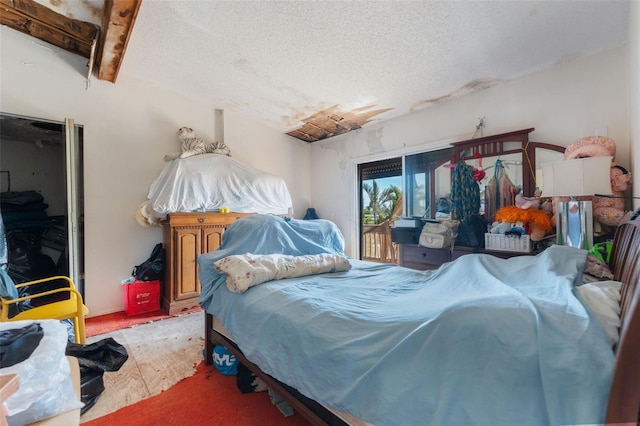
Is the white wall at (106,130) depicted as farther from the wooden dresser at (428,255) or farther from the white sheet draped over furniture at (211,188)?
the wooden dresser at (428,255)

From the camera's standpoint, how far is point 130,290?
2.88 meters

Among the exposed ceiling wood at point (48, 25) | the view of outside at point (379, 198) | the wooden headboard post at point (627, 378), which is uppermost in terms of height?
the exposed ceiling wood at point (48, 25)

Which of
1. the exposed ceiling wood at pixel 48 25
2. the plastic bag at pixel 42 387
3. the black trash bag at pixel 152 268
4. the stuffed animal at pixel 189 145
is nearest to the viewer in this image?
the plastic bag at pixel 42 387

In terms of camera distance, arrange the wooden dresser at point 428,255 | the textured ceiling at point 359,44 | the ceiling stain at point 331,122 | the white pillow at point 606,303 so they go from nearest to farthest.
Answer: the white pillow at point 606,303 < the textured ceiling at point 359,44 < the wooden dresser at point 428,255 < the ceiling stain at point 331,122

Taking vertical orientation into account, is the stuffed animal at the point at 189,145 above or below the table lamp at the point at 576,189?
above

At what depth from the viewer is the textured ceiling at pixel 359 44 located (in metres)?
1.85

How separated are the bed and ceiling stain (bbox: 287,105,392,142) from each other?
8.33 ft

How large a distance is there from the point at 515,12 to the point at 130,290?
4089 millimetres

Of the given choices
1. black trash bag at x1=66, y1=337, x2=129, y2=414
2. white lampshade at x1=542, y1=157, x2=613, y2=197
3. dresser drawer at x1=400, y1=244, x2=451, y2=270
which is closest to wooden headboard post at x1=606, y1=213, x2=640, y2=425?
white lampshade at x1=542, y1=157, x2=613, y2=197

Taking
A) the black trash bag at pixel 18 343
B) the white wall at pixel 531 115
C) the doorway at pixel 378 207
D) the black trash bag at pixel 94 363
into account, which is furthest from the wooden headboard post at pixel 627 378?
the doorway at pixel 378 207

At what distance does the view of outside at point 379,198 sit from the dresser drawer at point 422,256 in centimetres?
109

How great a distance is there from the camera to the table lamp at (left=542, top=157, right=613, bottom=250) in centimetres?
173

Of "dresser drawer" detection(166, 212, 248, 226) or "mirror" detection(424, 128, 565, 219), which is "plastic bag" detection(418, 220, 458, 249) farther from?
"dresser drawer" detection(166, 212, 248, 226)

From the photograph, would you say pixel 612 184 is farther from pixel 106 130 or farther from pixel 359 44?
pixel 106 130
